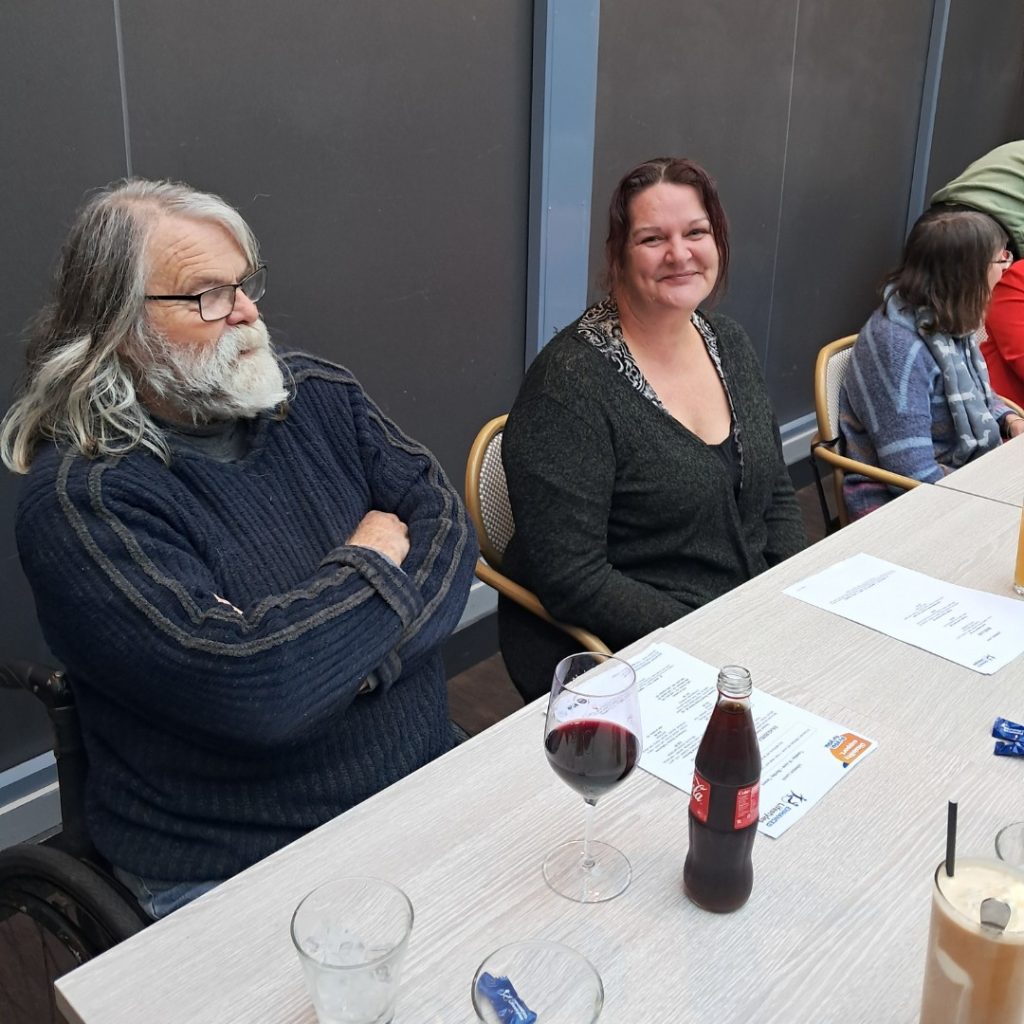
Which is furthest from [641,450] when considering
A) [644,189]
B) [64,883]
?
[64,883]

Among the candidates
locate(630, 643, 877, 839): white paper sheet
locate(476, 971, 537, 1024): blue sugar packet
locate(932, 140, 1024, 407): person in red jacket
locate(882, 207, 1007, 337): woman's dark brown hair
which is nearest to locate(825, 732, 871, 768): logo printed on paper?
locate(630, 643, 877, 839): white paper sheet

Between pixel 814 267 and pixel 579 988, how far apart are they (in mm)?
4078

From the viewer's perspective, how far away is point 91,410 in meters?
1.42

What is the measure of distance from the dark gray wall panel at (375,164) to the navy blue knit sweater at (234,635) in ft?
2.67

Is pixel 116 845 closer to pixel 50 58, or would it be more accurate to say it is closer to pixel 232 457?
pixel 232 457

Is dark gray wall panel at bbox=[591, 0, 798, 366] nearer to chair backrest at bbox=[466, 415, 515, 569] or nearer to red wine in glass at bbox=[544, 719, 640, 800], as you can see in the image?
chair backrest at bbox=[466, 415, 515, 569]

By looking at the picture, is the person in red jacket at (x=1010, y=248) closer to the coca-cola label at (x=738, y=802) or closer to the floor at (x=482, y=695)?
the floor at (x=482, y=695)

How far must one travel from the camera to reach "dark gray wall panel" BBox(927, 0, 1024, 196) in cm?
495

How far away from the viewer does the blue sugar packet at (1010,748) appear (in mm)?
1194

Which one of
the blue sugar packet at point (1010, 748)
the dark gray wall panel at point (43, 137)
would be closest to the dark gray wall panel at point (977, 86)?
the dark gray wall panel at point (43, 137)

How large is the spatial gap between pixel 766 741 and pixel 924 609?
476 mm

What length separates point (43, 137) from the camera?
186cm

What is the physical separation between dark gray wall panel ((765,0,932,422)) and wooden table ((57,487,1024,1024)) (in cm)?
320

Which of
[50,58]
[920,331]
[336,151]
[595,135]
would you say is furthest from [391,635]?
[595,135]
